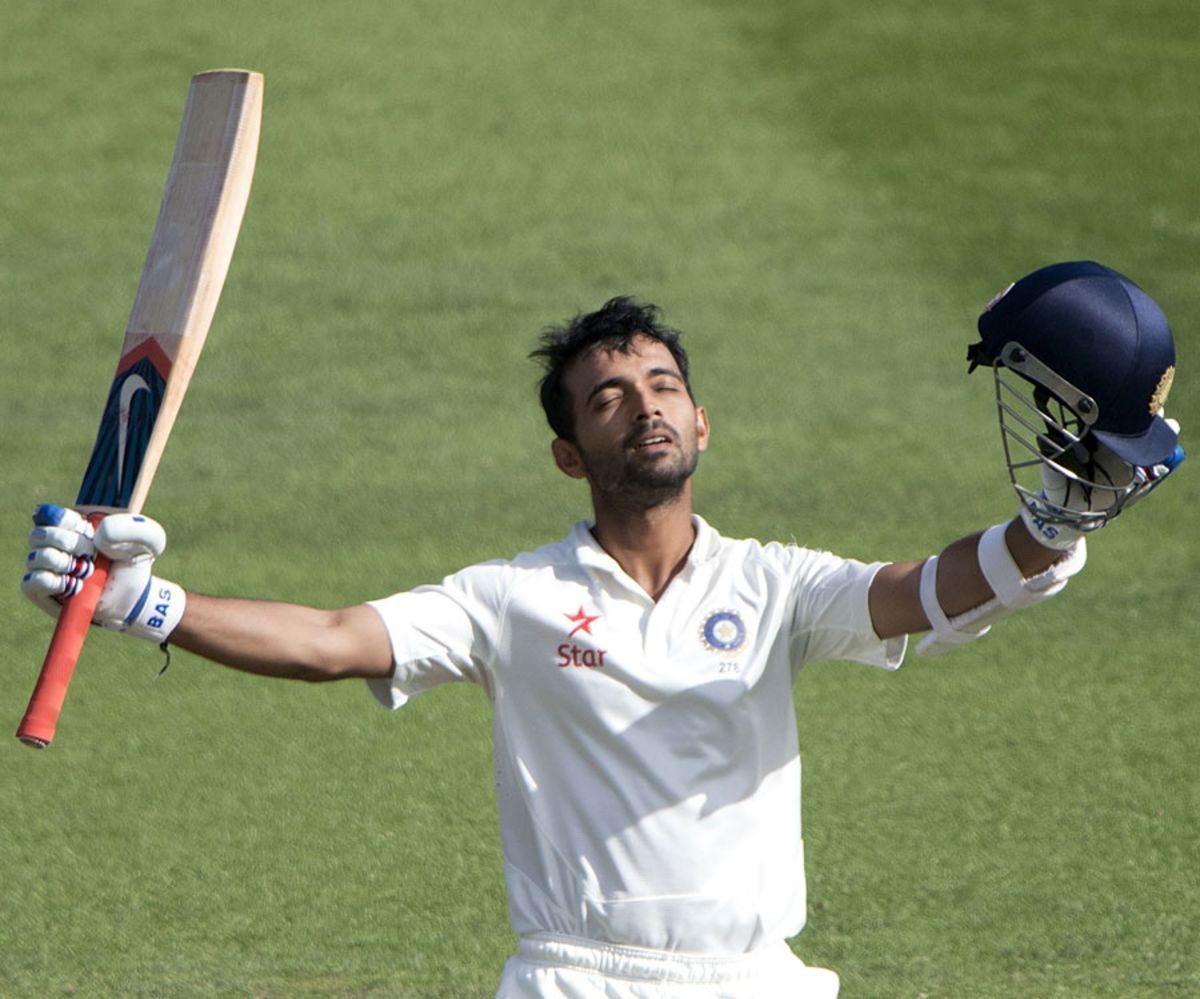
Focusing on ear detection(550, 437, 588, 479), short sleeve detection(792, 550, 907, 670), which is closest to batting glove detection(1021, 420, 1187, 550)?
short sleeve detection(792, 550, 907, 670)

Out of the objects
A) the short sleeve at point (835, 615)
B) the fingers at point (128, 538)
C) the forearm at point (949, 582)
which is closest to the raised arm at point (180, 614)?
the fingers at point (128, 538)

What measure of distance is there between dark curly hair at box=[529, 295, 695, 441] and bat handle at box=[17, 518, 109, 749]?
95 cm

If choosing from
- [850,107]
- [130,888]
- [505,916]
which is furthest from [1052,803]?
[850,107]

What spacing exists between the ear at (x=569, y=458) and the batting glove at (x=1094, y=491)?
89 cm

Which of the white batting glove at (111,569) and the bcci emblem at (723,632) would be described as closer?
the white batting glove at (111,569)

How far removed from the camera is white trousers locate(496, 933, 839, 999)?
10.8 feet

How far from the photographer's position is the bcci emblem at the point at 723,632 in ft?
11.1

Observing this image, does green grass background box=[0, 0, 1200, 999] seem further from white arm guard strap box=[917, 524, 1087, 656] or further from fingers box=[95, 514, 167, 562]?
fingers box=[95, 514, 167, 562]

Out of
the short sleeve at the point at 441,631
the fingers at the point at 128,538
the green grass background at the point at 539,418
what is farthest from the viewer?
the green grass background at the point at 539,418

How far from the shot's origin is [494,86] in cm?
1064

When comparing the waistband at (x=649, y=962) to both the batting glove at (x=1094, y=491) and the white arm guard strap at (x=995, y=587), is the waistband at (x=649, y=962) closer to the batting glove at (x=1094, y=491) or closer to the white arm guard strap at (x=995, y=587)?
the white arm guard strap at (x=995, y=587)

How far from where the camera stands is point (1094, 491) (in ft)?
10.2

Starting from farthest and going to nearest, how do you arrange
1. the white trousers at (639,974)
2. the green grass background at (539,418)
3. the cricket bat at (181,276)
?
the green grass background at (539,418) → the cricket bat at (181,276) → the white trousers at (639,974)

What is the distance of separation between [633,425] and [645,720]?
54cm
